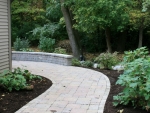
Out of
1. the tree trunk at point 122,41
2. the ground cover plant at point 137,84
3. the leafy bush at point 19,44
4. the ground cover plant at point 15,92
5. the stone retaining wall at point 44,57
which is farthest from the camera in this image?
the tree trunk at point 122,41

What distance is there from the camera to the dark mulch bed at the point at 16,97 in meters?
3.87

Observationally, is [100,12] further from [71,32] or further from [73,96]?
[73,96]

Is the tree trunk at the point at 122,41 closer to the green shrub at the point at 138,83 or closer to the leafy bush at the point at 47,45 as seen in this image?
the leafy bush at the point at 47,45

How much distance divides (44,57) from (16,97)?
5898mm

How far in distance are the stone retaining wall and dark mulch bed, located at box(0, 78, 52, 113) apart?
362cm

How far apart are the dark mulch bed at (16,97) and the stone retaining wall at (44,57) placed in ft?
11.9

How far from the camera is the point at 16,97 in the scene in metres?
4.45

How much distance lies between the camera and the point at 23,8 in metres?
14.7

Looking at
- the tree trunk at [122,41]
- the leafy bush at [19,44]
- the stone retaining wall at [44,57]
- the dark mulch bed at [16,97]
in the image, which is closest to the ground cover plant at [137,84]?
the dark mulch bed at [16,97]

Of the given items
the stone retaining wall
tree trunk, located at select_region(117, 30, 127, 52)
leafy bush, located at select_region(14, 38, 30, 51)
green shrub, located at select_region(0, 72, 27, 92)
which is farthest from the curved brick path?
tree trunk, located at select_region(117, 30, 127, 52)

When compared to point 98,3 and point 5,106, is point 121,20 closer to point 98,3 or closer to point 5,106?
point 98,3

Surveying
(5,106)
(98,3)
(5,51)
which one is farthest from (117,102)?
(98,3)

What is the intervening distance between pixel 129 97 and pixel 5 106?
2.14m

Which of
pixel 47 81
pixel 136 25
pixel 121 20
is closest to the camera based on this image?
pixel 47 81
